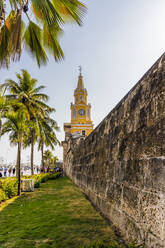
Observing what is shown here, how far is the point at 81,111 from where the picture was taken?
5041 centimetres

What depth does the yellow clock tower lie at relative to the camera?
47.0 metres

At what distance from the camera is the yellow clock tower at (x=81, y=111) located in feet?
154

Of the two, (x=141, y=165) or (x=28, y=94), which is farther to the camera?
(x=28, y=94)

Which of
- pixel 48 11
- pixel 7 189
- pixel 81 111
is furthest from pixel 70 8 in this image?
pixel 81 111

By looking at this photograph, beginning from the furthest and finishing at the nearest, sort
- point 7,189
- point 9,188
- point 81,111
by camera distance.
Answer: point 81,111, point 9,188, point 7,189

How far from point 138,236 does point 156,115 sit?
1588 mm

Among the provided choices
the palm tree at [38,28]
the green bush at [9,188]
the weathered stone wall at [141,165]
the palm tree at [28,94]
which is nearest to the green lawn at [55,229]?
the weathered stone wall at [141,165]

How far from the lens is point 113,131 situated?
3799mm

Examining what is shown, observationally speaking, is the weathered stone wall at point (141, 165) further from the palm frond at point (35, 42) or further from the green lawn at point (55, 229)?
the palm frond at point (35, 42)

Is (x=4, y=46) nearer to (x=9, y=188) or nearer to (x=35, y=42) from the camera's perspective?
(x=35, y=42)

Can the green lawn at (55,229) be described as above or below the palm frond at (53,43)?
below

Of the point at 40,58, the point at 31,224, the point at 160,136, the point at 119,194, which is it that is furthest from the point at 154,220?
the point at 40,58

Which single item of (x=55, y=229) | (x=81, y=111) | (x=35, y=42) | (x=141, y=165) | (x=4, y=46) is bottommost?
(x=55, y=229)

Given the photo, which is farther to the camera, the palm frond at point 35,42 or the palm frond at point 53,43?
the palm frond at point 35,42
